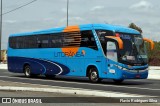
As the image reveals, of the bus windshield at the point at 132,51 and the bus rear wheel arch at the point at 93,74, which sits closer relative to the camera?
the bus windshield at the point at 132,51

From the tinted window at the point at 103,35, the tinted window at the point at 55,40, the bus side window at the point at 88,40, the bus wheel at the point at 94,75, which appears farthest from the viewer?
the tinted window at the point at 55,40

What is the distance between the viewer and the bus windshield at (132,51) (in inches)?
913

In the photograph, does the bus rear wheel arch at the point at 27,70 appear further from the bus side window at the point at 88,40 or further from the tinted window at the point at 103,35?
the tinted window at the point at 103,35

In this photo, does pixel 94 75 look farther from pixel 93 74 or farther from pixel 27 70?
pixel 27 70

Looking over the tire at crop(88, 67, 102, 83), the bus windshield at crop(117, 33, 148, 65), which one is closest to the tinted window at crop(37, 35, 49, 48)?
the tire at crop(88, 67, 102, 83)

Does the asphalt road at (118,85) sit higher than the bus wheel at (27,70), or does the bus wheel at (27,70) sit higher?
the bus wheel at (27,70)

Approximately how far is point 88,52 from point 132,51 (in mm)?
2720

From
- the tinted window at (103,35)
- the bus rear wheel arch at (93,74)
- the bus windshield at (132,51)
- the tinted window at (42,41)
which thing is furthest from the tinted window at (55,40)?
the bus windshield at (132,51)

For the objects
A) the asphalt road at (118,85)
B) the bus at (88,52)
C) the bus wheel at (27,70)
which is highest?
the bus at (88,52)

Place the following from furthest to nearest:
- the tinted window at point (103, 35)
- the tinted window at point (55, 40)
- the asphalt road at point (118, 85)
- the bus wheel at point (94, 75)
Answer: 1. the tinted window at point (55, 40)
2. the bus wheel at point (94, 75)
3. the tinted window at point (103, 35)
4. the asphalt road at point (118, 85)

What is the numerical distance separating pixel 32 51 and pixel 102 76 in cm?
784

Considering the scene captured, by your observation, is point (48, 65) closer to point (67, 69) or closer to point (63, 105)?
point (67, 69)

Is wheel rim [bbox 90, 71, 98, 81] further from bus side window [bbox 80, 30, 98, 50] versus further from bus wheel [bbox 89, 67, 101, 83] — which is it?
bus side window [bbox 80, 30, 98, 50]

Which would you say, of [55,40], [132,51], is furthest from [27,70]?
[132,51]
